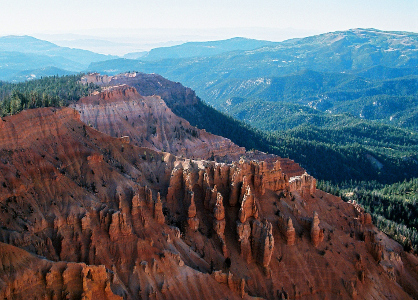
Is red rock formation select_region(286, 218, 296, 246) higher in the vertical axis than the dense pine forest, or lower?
lower

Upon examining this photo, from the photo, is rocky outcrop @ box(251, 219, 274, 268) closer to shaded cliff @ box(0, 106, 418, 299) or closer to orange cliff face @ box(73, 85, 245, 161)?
shaded cliff @ box(0, 106, 418, 299)

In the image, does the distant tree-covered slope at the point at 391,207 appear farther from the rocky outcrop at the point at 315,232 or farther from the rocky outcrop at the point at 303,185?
the rocky outcrop at the point at 315,232

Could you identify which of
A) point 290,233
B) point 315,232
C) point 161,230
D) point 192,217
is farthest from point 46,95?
point 315,232

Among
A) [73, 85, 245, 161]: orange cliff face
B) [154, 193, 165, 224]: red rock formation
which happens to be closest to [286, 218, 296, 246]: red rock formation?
[154, 193, 165, 224]: red rock formation

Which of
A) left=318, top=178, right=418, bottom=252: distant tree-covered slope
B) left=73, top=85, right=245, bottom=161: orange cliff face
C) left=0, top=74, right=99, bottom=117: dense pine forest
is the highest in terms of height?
left=0, top=74, right=99, bottom=117: dense pine forest

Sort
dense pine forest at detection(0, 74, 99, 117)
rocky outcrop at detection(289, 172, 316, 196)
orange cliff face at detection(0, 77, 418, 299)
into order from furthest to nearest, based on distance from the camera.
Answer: rocky outcrop at detection(289, 172, 316, 196)
dense pine forest at detection(0, 74, 99, 117)
orange cliff face at detection(0, 77, 418, 299)

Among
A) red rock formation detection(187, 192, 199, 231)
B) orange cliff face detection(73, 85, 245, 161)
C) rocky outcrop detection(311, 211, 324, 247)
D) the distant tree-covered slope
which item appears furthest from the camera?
orange cliff face detection(73, 85, 245, 161)

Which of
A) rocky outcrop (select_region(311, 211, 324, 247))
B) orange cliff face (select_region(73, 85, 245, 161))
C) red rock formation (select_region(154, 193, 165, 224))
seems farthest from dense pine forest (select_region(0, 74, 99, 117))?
rocky outcrop (select_region(311, 211, 324, 247))

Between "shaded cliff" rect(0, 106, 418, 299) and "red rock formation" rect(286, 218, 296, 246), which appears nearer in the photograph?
"shaded cliff" rect(0, 106, 418, 299)

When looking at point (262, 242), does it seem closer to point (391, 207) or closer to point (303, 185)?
point (303, 185)
